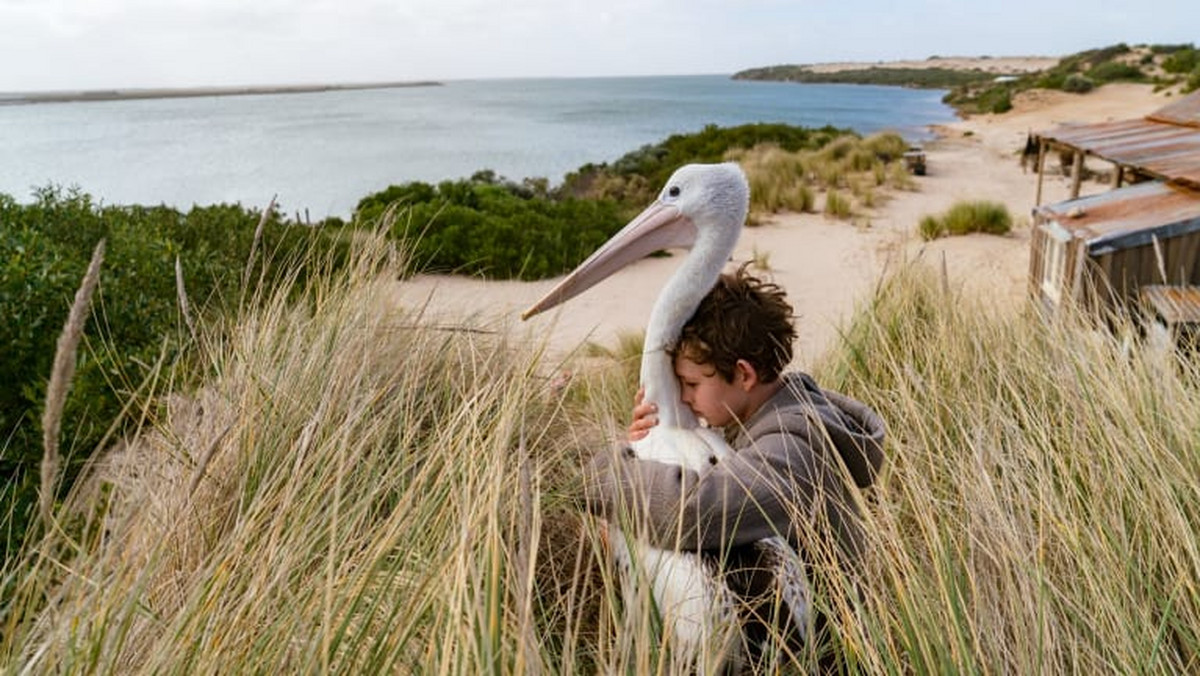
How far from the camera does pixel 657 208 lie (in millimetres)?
2127

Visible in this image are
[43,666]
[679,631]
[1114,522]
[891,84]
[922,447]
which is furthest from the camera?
[891,84]

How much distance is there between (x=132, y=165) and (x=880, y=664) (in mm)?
32634

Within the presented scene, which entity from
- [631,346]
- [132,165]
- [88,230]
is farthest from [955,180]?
[132,165]

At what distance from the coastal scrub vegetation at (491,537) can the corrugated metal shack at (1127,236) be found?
175cm

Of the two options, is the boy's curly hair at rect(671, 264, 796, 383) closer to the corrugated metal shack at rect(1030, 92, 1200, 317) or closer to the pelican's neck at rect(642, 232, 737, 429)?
the pelican's neck at rect(642, 232, 737, 429)

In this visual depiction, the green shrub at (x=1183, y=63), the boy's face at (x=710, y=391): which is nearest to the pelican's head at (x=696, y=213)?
the boy's face at (x=710, y=391)

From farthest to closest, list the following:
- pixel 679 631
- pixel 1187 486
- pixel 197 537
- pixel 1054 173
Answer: pixel 1054 173 → pixel 1187 486 → pixel 197 537 → pixel 679 631

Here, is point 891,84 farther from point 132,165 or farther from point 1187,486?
point 1187,486

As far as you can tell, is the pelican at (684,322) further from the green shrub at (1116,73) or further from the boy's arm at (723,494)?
the green shrub at (1116,73)

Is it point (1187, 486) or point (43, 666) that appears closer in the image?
point (43, 666)

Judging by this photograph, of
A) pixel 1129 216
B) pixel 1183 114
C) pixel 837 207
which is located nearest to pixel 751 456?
pixel 1129 216

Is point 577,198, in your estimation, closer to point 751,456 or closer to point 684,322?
point 684,322

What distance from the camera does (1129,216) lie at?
5.22m

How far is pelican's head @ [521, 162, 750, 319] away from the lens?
2.03m
